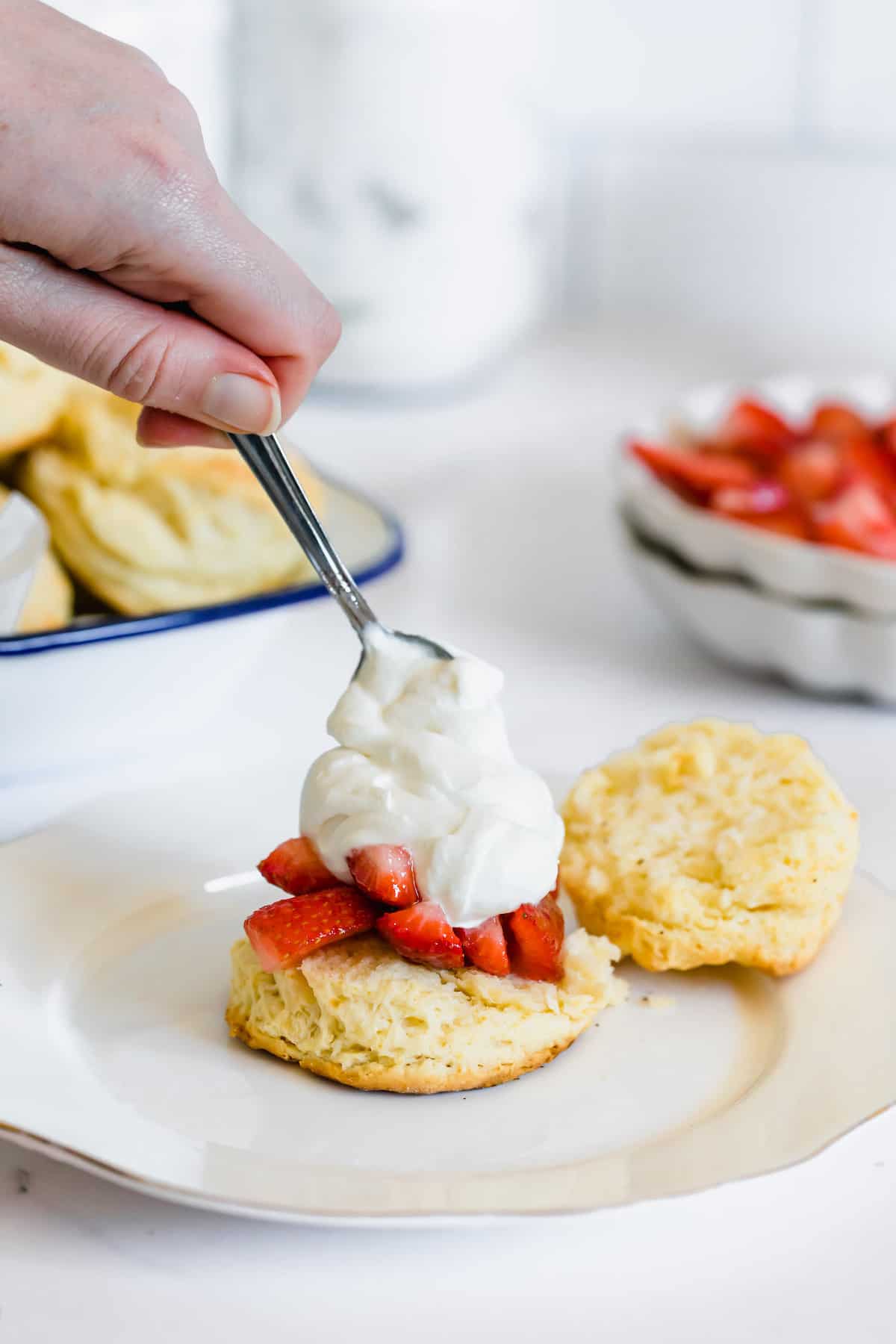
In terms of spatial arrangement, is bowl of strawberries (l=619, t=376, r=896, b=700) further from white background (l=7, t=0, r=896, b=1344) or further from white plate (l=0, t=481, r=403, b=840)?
white plate (l=0, t=481, r=403, b=840)

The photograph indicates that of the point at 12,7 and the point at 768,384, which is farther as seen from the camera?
the point at 768,384

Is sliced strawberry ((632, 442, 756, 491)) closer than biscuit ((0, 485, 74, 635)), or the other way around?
biscuit ((0, 485, 74, 635))

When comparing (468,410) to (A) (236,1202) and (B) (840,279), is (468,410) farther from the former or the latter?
(A) (236,1202)

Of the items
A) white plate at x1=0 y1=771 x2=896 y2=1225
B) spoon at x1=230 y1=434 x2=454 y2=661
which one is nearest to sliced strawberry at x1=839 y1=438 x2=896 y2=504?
white plate at x1=0 y1=771 x2=896 y2=1225

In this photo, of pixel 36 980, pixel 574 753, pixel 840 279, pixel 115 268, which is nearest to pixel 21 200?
pixel 115 268

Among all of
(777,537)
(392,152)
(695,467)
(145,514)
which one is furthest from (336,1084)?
(392,152)

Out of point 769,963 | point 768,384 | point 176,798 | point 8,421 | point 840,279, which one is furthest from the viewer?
point 840,279
